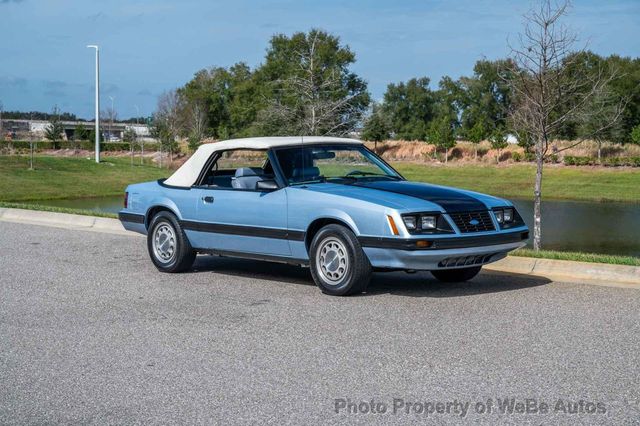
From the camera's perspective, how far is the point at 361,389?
557cm

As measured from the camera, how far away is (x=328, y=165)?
32.6 ft

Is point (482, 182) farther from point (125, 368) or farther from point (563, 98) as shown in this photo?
point (125, 368)

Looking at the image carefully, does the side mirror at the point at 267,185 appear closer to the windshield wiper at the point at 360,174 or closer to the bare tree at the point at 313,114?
the windshield wiper at the point at 360,174

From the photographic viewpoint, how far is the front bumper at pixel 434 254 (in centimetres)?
844

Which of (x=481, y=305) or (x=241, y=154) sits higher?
(x=241, y=154)

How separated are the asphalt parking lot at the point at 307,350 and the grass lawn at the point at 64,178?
3184 centimetres

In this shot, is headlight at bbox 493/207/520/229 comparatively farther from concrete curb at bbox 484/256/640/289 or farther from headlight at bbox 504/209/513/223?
concrete curb at bbox 484/256/640/289

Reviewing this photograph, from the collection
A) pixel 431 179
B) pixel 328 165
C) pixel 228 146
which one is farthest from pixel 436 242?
pixel 431 179

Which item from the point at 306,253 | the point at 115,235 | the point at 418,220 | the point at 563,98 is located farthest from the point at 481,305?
the point at 563,98

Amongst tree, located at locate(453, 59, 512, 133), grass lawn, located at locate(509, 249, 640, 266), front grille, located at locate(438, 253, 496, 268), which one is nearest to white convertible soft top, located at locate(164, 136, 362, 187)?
front grille, located at locate(438, 253, 496, 268)

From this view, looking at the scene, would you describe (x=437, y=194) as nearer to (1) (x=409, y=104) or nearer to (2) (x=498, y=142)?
(2) (x=498, y=142)

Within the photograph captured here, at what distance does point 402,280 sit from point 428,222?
184 centimetres

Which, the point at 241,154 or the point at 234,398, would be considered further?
the point at 241,154

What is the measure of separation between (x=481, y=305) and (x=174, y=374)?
11.5ft
